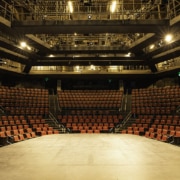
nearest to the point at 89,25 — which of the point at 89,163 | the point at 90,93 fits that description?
the point at 89,163

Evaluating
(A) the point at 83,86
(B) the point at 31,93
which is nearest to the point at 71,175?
(B) the point at 31,93

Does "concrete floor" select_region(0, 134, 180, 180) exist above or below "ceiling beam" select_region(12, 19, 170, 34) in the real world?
below

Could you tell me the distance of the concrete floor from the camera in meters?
5.09

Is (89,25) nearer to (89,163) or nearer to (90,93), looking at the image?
(89,163)

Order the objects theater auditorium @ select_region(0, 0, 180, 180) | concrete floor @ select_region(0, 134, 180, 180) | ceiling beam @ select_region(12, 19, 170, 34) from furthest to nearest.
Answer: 1. ceiling beam @ select_region(12, 19, 170, 34)
2. theater auditorium @ select_region(0, 0, 180, 180)
3. concrete floor @ select_region(0, 134, 180, 180)

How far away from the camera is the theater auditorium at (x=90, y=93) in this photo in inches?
253

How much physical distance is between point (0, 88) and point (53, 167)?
11.3 metres

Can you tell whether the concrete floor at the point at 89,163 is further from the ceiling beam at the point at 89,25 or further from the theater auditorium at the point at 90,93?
the ceiling beam at the point at 89,25

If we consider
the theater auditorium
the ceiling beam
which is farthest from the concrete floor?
the ceiling beam

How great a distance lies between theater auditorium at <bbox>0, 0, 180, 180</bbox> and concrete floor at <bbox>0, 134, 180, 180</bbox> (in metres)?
0.03

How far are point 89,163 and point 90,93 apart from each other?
11.7 m

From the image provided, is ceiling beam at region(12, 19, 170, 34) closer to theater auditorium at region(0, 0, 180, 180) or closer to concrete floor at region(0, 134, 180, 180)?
theater auditorium at region(0, 0, 180, 180)

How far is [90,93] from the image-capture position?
1784cm

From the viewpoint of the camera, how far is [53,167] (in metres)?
5.81
